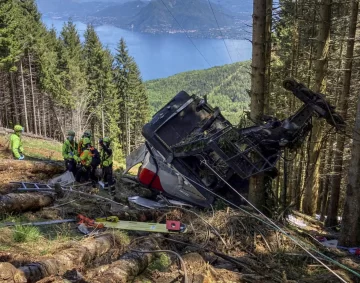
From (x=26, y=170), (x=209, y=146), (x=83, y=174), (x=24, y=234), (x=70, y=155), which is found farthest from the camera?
(x=83, y=174)

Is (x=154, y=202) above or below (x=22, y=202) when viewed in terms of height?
below

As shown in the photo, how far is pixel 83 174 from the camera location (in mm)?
11195

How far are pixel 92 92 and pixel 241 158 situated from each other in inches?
1584

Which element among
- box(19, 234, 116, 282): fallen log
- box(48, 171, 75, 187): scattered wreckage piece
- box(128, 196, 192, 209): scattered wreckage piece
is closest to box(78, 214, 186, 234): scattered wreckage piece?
box(19, 234, 116, 282): fallen log

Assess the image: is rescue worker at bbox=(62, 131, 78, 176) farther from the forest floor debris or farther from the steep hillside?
the steep hillside

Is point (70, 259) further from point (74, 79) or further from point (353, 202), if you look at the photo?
point (74, 79)

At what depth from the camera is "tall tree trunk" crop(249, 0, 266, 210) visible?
7.71 m

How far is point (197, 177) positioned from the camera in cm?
923

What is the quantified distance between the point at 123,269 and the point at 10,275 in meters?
1.24

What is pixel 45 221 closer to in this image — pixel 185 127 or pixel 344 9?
pixel 185 127

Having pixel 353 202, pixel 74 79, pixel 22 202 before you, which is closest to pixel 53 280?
pixel 22 202

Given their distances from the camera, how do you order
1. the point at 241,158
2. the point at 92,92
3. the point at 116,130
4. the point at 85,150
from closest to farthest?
the point at 241,158 < the point at 85,150 < the point at 92,92 < the point at 116,130

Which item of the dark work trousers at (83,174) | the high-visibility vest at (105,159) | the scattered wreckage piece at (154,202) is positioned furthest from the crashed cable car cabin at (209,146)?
the dark work trousers at (83,174)

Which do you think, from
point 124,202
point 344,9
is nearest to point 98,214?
point 124,202
